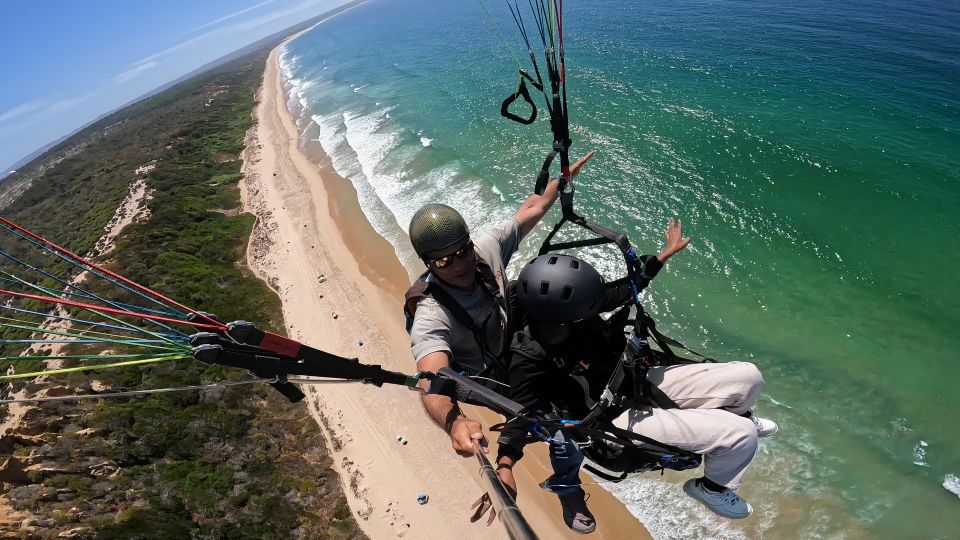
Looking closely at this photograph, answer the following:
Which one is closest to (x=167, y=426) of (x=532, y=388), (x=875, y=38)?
(x=532, y=388)

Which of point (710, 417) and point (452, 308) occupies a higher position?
point (452, 308)

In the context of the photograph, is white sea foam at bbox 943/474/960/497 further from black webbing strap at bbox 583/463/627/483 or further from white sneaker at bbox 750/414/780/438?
black webbing strap at bbox 583/463/627/483

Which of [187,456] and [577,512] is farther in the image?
[187,456]

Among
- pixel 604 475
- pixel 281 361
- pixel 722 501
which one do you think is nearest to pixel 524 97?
pixel 281 361

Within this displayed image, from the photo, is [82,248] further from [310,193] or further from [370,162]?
[370,162]

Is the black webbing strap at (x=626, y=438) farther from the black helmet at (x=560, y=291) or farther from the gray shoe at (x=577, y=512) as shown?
the gray shoe at (x=577, y=512)

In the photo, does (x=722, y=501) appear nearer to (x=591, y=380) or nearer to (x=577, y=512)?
(x=577, y=512)

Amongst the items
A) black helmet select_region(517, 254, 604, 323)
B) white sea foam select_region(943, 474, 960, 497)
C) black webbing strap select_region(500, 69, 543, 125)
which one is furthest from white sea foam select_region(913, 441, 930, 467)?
black webbing strap select_region(500, 69, 543, 125)

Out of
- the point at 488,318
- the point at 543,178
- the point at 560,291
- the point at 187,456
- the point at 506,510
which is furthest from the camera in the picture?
the point at 187,456
